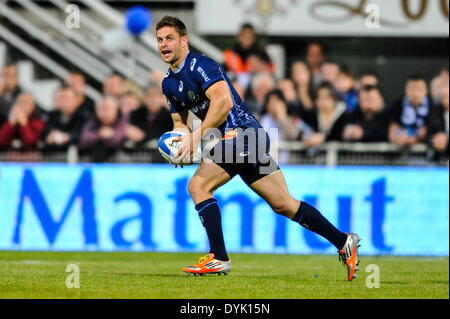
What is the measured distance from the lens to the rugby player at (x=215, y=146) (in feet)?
26.6

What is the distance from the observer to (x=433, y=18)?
1825cm

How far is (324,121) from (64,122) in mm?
4235

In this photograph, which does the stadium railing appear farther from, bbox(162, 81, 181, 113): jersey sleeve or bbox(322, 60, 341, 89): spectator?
bbox(162, 81, 181, 113): jersey sleeve

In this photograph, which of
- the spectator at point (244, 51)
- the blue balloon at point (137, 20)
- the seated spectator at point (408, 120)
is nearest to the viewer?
the seated spectator at point (408, 120)

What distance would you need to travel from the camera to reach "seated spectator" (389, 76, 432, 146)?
13.7 meters

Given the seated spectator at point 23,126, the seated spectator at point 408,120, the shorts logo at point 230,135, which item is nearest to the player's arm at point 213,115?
the shorts logo at point 230,135

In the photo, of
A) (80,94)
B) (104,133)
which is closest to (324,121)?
(104,133)

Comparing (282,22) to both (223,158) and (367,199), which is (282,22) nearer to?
(367,199)

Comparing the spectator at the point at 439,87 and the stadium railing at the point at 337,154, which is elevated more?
the spectator at the point at 439,87

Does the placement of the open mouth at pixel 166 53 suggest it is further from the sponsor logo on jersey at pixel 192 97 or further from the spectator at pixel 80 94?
the spectator at pixel 80 94

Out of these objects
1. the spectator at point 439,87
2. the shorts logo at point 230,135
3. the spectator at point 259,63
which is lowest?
the shorts logo at point 230,135

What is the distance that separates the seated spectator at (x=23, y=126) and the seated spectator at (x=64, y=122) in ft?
0.56
